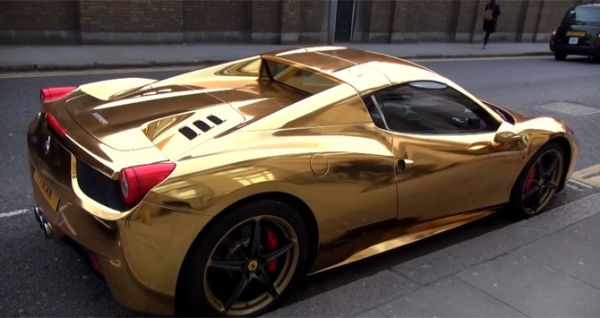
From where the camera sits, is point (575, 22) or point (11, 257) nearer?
point (11, 257)

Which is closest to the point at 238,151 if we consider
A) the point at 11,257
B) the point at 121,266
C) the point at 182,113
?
the point at 182,113

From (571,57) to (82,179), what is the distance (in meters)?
20.4

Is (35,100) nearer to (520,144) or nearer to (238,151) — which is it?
(238,151)

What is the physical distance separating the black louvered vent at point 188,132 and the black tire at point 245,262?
1.59 feet

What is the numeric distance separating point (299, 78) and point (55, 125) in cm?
152

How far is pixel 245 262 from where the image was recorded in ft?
9.55

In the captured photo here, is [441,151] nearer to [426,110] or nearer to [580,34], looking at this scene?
[426,110]

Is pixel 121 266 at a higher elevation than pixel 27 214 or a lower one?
higher

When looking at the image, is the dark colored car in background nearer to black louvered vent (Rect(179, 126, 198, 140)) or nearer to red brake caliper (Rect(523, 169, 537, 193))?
red brake caliper (Rect(523, 169, 537, 193))

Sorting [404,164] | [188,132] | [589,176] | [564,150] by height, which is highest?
[188,132]

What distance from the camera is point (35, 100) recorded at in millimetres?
7688

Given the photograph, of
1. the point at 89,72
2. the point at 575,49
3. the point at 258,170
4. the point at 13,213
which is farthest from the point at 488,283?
the point at 575,49

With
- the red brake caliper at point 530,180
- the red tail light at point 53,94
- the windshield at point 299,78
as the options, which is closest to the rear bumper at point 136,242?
the red tail light at point 53,94

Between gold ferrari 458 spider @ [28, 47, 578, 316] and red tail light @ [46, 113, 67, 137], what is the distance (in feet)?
0.03
